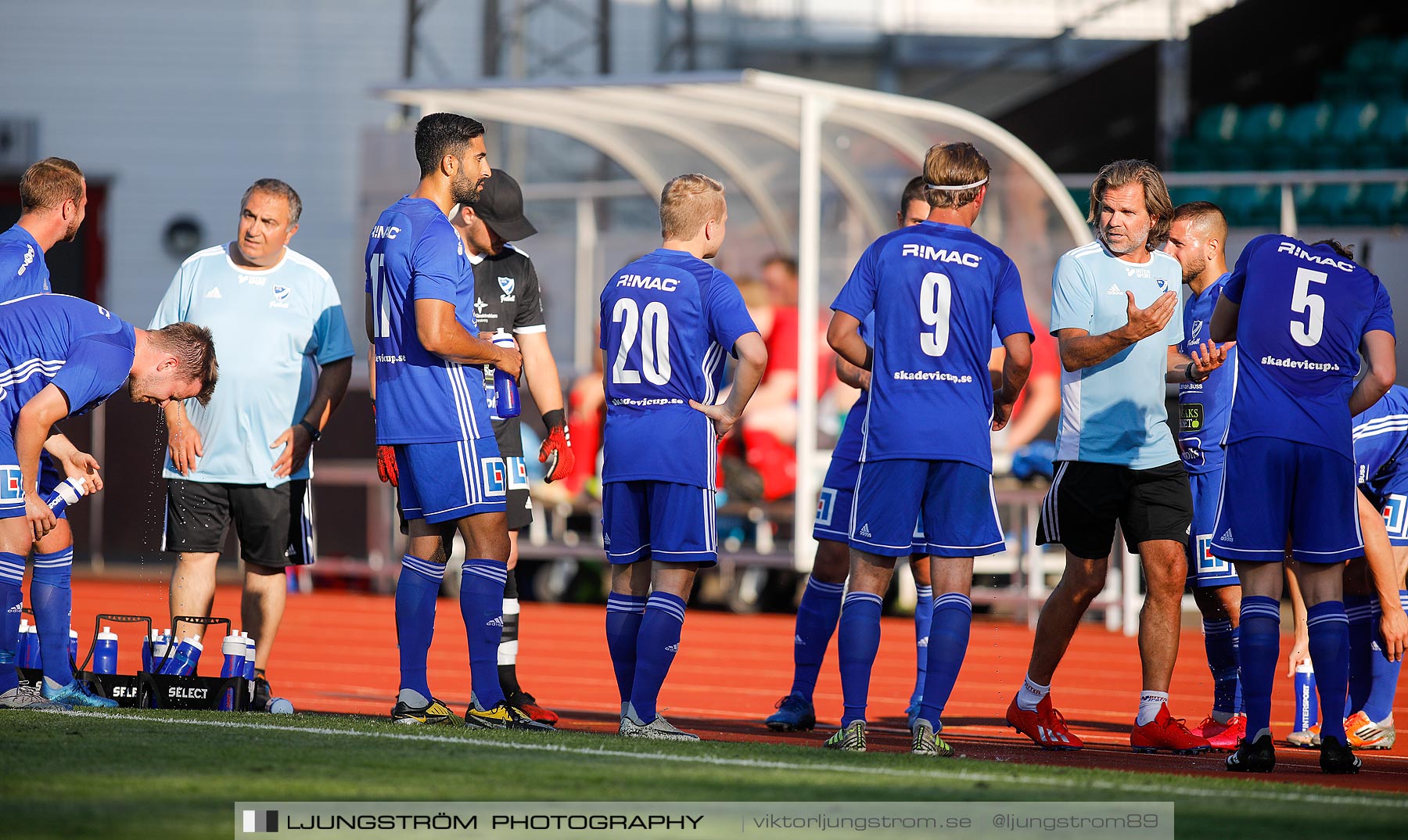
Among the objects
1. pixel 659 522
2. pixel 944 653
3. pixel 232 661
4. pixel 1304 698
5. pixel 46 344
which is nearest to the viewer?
pixel 944 653

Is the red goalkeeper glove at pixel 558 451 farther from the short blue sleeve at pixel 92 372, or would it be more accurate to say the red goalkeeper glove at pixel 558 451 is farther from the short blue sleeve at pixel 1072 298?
the short blue sleeve at pixel 1072 298

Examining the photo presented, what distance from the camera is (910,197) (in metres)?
7.64

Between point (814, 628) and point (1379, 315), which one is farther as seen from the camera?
point (814, 628)

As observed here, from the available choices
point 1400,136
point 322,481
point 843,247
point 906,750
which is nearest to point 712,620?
point 843,247

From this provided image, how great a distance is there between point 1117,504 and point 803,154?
6686 mm

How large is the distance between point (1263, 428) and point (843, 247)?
918 centimetres

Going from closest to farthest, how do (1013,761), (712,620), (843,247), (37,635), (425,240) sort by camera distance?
(1013,761) → (425,240) → (37,635) → (712,620) → (843,247)

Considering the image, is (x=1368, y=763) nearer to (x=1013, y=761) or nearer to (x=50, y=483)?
(x=1013, y=761)

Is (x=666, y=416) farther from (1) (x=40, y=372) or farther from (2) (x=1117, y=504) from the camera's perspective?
(1) (x=40, y=372)

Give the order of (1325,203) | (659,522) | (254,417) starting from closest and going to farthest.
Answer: (659,522), (254,417), (1325,203)

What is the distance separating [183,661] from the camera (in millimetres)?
7055

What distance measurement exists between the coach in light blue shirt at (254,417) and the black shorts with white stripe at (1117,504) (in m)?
3.13

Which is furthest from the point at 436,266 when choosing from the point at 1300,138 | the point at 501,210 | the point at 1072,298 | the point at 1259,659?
the point at 1300,138

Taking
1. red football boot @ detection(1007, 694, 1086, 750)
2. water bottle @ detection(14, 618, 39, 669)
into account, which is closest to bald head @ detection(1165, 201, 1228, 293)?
red football boot @ detection(1007, 694, 1086, 750)
